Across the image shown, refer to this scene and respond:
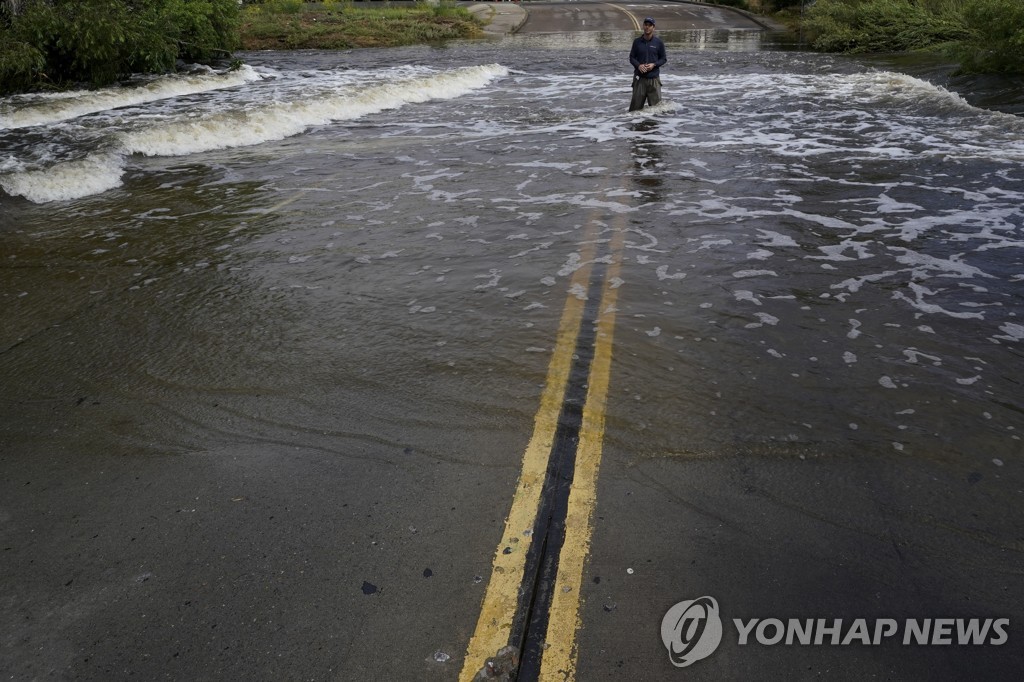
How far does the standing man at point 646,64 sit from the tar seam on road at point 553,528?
11.3m

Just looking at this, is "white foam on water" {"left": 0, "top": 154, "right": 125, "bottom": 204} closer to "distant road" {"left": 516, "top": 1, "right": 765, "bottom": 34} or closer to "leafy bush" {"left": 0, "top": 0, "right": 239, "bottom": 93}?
"leafy bush" {"left": 0, "top": 0, "right": 239, "bottom": 93}

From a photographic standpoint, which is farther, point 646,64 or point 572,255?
point 646,64

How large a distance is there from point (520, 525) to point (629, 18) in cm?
5120

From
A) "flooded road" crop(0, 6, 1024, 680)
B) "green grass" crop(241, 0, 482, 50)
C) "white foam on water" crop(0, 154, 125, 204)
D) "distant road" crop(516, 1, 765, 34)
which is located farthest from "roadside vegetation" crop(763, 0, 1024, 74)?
"white foam on water" crop(0, 154, 125, 204)

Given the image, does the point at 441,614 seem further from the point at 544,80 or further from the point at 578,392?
the point at 544,80

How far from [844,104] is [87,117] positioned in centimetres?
1609

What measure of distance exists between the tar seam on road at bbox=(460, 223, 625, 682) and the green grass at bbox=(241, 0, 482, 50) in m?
35.3

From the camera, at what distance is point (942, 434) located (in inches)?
151

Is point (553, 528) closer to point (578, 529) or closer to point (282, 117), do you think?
point (578, 529)

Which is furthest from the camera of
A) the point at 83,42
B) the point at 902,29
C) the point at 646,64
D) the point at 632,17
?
the point at 632,17

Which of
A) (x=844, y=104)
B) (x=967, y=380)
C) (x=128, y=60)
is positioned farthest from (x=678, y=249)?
(x=128, y=60)

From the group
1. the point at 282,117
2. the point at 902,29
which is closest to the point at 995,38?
the point at 902,29

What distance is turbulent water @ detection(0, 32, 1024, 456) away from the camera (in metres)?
4.36

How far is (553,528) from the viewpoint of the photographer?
323 cm
